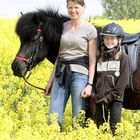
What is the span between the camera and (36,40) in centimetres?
655

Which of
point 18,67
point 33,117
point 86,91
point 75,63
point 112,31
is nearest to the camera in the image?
point 112,31

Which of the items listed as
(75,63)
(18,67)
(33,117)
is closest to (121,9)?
(33,117)

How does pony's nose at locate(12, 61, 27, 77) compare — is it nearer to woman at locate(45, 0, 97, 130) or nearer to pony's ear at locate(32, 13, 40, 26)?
woman at locate(45, 0, 97, 130)

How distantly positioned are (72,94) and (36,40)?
0.84m

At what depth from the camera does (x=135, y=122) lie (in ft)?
26.5

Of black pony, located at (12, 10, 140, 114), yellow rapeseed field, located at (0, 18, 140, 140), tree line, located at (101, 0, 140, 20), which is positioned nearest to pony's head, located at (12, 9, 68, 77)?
black pony, located at (12, 10, 140, 114)

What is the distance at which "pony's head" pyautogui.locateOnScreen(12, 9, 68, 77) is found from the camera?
21.3 feet

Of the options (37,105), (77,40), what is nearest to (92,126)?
(77,40)

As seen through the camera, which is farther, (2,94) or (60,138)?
(2,94)

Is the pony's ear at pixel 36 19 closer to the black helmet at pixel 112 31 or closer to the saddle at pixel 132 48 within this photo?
the black helmet at pixel 112 31

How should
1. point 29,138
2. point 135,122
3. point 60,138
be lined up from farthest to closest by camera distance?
point 135,122 < point 60,138 < point 29,138

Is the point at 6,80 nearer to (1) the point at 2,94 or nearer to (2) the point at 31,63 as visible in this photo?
(1) the point at 2,94

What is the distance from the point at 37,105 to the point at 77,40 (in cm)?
159

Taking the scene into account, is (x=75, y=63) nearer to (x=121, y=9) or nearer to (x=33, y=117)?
(x=33, y=117)
